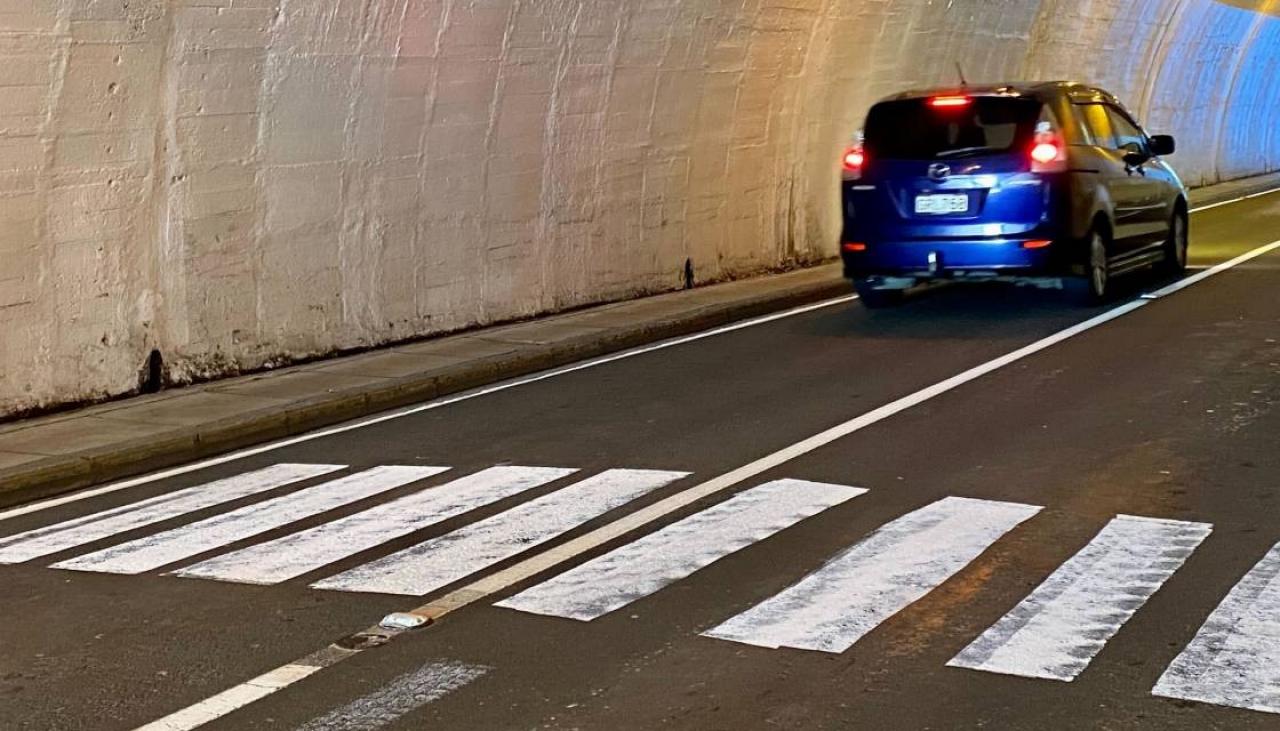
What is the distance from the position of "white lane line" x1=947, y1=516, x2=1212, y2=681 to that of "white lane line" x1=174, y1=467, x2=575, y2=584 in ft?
8.95

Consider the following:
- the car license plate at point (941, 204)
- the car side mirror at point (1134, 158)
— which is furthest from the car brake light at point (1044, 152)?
the car side mirror at point (1134, 158)

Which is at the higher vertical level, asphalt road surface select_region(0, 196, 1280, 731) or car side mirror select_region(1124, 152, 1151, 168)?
car side mirror select_region(1124, 152, 1151, 168)

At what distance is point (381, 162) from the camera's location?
13.2m

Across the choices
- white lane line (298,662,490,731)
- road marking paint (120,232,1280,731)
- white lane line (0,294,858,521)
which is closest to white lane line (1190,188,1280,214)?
white lane line (0,294,858,521)

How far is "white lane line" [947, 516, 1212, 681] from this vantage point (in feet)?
18.2

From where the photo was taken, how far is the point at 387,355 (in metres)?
13.0

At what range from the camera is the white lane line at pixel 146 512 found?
7578mm

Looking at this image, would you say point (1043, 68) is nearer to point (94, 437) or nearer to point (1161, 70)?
point (1161, 70)

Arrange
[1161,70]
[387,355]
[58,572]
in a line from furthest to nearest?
[1161,70] → [387,355] → [58,572]

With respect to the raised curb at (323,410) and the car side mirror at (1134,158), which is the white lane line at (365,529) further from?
the car side mirror at (1134,158)

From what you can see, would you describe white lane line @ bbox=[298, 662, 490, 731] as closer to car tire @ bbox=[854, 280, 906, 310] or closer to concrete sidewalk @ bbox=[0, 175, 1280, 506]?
concrete sidewalk @ bbox=[0, 175, 1280, 506]

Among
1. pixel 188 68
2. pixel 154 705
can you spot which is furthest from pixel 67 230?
pixel 154 705

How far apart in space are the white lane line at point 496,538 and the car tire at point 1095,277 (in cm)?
693

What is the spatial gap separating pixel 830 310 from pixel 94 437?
24.7 feet
